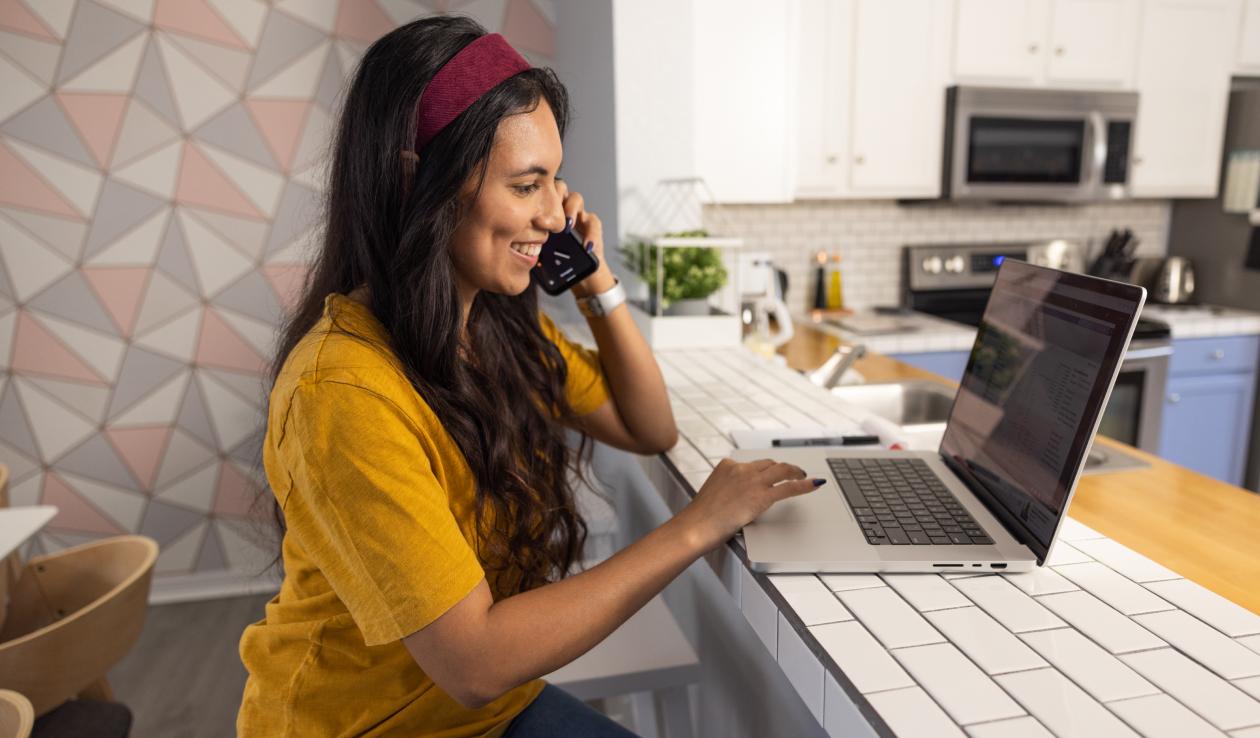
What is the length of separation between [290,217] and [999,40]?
111 inches

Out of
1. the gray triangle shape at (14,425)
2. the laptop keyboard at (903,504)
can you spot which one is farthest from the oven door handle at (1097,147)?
the gray triangle shape at (14,425)

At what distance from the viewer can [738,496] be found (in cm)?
94

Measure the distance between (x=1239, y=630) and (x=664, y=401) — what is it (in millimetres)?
818

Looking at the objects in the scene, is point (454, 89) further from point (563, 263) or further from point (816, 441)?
point (816, 441)

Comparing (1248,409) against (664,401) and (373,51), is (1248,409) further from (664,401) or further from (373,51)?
(373,51)

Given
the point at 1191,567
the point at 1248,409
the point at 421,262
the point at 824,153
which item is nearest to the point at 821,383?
the point at 1191,567

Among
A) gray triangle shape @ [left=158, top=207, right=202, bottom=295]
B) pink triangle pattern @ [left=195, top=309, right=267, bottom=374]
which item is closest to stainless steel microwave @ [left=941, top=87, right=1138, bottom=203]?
pink triangle pattern @ [left=195, top=309, right=267, bottom=374]

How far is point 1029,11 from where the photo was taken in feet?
10.5

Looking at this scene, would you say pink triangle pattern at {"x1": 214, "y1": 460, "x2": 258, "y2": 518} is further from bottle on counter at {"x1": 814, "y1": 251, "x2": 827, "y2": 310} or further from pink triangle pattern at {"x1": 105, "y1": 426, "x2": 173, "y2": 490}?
bottle on counter at {"x1": 814, "y1": 251, "x2": 827, "y2": 310}

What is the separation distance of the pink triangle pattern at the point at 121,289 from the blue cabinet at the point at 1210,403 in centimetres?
397

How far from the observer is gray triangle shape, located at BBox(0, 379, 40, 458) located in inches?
115

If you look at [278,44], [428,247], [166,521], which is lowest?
[166,521]

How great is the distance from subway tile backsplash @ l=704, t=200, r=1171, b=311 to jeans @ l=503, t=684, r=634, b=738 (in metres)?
2.50

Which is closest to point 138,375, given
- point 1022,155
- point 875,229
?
point 875,229
